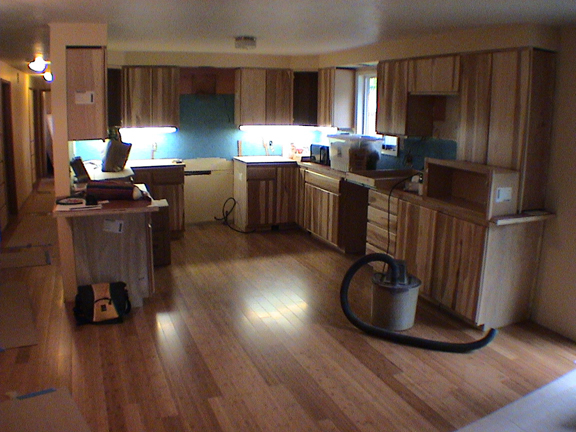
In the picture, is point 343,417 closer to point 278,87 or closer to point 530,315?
point 530,315

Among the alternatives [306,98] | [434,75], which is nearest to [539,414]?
[434,75]

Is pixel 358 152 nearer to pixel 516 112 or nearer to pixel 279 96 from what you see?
pixel 279 96

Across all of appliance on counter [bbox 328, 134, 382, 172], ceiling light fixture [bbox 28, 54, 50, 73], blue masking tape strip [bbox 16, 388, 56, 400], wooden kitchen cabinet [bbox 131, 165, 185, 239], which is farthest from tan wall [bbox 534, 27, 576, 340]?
ceiling light fixture [bbox 28, 54, 50, 73]

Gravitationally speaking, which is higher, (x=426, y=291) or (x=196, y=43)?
(x=196, y=43)

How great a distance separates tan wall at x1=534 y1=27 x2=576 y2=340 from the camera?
152 inches

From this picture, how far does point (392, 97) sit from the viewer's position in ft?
17.2

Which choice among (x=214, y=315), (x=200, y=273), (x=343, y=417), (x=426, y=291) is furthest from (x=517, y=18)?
(x=200, y=273)

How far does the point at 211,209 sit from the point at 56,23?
3.57 meters

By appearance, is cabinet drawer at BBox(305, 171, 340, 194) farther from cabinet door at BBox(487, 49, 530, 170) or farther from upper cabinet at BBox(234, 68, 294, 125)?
cabinet door at BBox(487, 49, 530, 170)

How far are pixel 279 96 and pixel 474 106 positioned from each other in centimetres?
322

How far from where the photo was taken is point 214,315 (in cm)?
432

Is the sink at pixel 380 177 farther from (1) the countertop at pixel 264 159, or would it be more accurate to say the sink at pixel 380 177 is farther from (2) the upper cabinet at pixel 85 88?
(2) the upper cabinet at pixel 85 88

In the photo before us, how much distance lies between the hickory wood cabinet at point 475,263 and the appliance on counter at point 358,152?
1.28m

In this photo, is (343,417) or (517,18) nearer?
(343,417)
